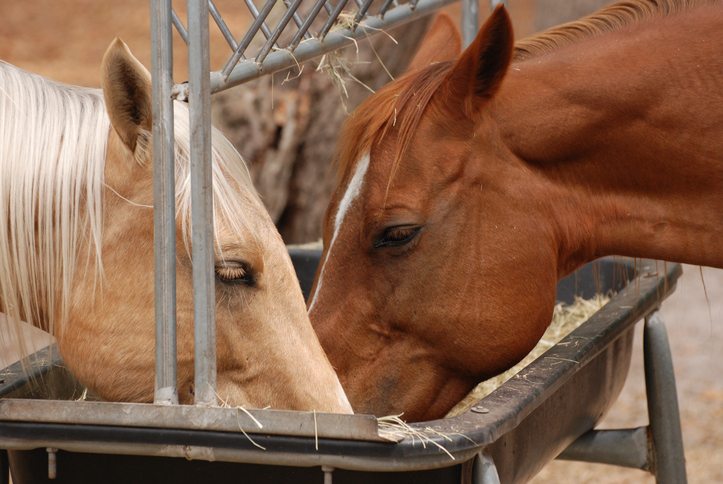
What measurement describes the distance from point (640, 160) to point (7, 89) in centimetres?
124

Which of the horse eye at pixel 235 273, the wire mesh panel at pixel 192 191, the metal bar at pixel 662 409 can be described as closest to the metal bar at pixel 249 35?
the wire mesh panel at pixel 192 191

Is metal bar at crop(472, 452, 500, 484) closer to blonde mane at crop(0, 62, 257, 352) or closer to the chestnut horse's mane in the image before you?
blonde mane at crop(0, 62, 257, 352)

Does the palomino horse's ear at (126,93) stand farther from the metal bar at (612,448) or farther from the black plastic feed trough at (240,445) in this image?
the metal bar at (612,448)

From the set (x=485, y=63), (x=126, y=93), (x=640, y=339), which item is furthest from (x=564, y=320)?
(x=640, y=339)

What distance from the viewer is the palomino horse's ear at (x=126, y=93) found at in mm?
1486

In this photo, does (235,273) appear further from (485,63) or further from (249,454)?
(485,63)

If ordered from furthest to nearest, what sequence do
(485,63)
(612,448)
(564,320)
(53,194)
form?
1. (564,320)
2. (612,448)
3. (485,63)
4. (53,194)

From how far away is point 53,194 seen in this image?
1629 mm

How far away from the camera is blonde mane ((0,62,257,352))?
1.61 meters

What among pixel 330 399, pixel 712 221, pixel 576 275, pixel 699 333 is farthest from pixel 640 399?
pixel 330 399

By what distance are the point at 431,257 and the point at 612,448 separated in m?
0.89

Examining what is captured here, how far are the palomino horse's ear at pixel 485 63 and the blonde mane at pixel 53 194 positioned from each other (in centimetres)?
57

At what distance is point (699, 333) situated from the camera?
17.9ft

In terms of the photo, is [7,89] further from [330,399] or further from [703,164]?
[703,164]
